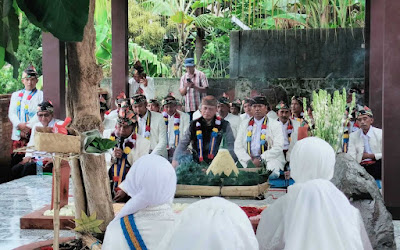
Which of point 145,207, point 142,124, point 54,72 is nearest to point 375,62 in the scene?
point 142,124

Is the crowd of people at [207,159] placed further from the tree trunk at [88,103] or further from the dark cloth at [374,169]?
the tree trunk at [88,103]

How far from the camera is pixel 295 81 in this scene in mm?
12109

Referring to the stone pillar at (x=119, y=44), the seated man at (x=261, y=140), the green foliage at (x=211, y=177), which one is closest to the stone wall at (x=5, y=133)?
the stone pillar at (x=119, y=44)

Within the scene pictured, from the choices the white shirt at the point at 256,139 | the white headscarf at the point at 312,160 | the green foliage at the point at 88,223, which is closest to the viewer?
the white headscarf at the point at 312,160

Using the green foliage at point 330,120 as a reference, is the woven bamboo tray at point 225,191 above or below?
below

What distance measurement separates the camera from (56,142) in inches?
152

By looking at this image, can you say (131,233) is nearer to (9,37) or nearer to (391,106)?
(9,37)

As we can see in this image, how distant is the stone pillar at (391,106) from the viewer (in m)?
7.38

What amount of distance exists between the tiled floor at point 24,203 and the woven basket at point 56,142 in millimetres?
2475

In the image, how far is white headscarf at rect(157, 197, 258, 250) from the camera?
7.92 ft

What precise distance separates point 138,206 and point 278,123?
6502 millimetres

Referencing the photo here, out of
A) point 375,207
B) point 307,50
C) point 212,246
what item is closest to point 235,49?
point 307,50

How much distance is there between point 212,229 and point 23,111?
348 inches

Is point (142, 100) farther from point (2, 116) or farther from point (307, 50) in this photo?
point (307, 50)
